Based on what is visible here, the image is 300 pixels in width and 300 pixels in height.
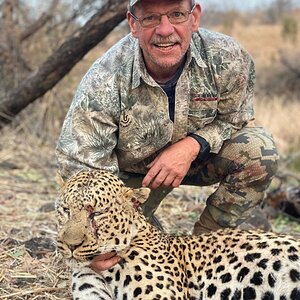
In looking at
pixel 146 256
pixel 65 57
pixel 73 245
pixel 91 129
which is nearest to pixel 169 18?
pixel 91 129

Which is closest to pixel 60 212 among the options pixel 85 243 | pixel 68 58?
pixel 85 243

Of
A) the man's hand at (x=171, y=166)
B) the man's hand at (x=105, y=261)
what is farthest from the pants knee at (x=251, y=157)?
the man's hand at (x=105, y=261)

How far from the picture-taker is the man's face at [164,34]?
455cm

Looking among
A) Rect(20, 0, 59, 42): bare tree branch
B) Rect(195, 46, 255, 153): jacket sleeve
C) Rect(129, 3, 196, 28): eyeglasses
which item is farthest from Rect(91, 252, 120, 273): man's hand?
Rect(20, 0, 59, 42): bare tree branch

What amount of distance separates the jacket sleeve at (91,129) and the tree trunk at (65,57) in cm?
207

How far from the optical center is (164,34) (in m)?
4.55

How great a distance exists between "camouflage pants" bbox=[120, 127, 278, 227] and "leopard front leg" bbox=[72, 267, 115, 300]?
1.37 meters

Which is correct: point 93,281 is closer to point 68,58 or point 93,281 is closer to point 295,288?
point 295,288

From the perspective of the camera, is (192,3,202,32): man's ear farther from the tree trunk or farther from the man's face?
the tree trunk

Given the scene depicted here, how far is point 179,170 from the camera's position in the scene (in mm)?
4730

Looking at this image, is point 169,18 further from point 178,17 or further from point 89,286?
point 89,286

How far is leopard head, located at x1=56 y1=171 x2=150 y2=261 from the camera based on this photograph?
379cm

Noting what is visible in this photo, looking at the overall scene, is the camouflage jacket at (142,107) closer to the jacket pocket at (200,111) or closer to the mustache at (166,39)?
the jacket pocket at (200,111)

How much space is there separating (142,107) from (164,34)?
2.11 feet
